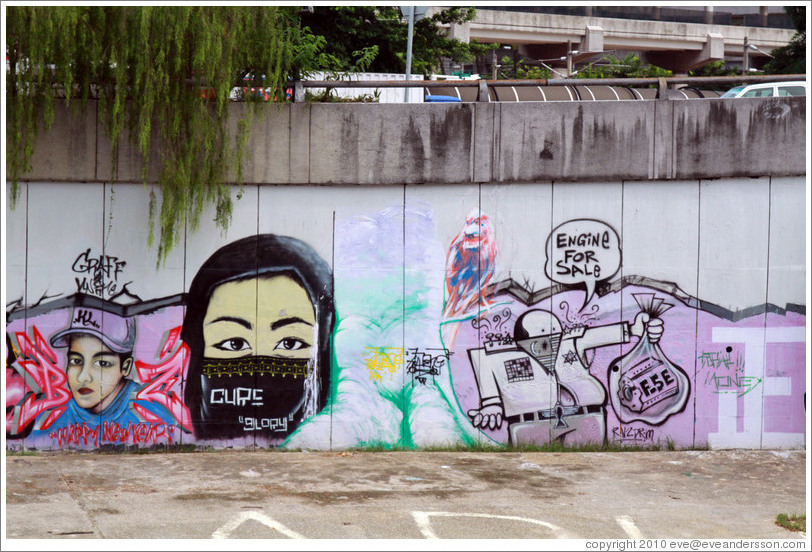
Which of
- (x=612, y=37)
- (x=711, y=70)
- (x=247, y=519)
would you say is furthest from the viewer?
(x=711, y=70)

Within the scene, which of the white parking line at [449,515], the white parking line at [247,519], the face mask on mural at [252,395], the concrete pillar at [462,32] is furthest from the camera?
the concrete pillar at [462,32]

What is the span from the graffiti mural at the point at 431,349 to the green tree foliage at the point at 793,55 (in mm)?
20108

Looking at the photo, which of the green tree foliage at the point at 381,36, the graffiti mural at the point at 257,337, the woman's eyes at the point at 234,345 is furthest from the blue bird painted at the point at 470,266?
the green tree foliage at the point at 381,36

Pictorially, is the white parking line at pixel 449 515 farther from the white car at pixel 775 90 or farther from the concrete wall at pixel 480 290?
the white car at pixel 775 90

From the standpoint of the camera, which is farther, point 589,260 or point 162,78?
point 589,260

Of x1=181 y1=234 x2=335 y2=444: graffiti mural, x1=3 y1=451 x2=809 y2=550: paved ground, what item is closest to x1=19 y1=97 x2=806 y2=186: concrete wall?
x1=181 y1=234 x2=335 y2=444: graffiti mural

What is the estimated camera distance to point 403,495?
7348 millimetres

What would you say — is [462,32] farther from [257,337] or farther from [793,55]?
[257,337]

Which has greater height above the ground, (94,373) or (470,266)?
(470,266)

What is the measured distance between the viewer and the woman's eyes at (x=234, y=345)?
8719 millimetres

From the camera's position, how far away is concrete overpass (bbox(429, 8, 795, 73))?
45406 millimetres

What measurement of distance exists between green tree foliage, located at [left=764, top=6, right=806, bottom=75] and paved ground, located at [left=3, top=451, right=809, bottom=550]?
20810mm

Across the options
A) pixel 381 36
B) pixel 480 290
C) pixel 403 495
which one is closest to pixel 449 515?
pixel 403 495

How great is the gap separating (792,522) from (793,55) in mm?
25006
